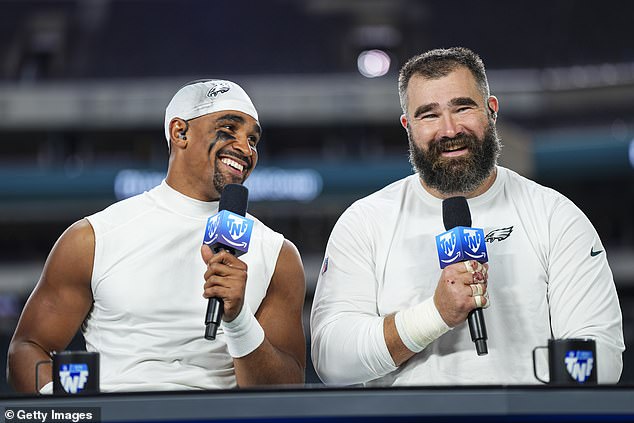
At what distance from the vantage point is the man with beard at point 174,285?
86.2 inches

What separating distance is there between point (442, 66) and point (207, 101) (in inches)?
23.9

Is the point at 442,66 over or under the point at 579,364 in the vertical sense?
over

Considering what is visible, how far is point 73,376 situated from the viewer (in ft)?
5.45

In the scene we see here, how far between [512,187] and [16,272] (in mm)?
9374

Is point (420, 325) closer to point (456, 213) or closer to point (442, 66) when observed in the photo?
point (456, 213)

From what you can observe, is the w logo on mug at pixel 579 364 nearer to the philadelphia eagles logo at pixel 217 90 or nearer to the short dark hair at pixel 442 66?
the short dark hair at pixel 442 66

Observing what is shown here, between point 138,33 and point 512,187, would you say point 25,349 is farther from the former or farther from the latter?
point 138,33

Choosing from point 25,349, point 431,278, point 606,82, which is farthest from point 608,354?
point 606,82

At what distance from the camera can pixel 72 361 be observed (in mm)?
1669

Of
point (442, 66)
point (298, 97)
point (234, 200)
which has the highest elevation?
point (298, 97)

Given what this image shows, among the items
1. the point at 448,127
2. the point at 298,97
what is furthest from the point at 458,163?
the point at 298,97

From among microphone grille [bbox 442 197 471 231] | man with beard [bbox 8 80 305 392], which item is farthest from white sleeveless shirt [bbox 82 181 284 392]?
microphone grille [bbox 442 197 471 231]

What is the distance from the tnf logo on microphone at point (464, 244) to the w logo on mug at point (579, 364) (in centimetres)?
24

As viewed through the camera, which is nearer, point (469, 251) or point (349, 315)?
point (469, 251)
